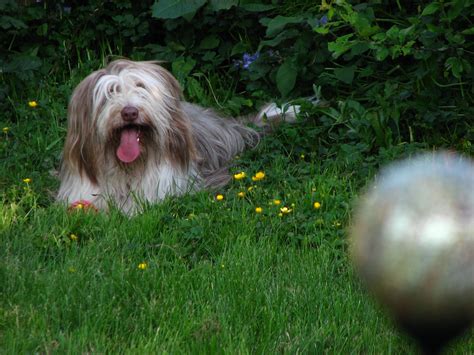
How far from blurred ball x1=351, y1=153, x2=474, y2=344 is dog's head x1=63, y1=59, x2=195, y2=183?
12.2 feet

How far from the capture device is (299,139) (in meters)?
5.63

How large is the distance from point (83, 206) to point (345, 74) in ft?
7.12

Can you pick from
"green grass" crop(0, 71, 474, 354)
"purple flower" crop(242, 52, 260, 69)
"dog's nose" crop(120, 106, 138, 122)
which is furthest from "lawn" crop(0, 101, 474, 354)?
"purple flower" crop(242, 52, 260, 69)

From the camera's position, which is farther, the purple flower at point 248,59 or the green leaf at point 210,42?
the green leaf at point 210,42

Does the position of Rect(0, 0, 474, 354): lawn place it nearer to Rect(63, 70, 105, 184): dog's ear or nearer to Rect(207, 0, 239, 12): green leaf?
Rect(207, 0, 239, 12): green leaf

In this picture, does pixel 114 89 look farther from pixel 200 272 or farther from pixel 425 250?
pixel 425 250

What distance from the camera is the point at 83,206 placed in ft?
15.4

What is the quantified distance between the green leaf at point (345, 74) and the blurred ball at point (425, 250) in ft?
15.5

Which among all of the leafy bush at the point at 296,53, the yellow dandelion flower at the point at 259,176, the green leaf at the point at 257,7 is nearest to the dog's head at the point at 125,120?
the yellow dandelion flower at the point at 259,176

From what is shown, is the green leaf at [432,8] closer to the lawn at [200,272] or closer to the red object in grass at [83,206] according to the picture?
the lawn at [200,272]

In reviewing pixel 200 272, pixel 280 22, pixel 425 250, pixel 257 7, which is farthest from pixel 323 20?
pixel 425 250

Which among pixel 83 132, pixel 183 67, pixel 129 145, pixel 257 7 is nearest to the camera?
pixel 129 145

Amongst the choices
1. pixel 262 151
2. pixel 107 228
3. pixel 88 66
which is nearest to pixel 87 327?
pixel 107 228

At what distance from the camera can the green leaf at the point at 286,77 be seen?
6215mm
